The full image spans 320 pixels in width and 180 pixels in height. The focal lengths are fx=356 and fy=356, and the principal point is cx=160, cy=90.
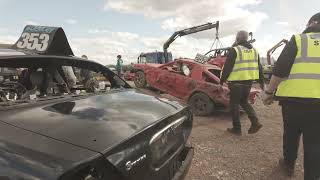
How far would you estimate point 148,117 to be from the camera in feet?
8.49

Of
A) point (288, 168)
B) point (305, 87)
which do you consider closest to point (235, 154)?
point (288, 168)

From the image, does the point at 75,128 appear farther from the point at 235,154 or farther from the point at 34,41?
the point at 235,154

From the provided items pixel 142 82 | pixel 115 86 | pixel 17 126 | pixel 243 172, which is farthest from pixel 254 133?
pixel 142 82

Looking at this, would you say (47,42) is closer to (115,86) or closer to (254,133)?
(115,86)

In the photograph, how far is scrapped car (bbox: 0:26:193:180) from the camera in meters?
1.84

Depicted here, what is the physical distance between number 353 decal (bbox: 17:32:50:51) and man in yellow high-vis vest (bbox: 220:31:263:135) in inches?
150

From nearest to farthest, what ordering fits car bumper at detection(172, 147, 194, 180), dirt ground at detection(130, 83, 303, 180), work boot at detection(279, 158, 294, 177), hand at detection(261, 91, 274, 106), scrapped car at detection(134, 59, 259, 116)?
1. car bumper at detection(172, 147, 194, 180)
2. hand at detection(261, 91, 274, 106)
3. work boot at detection(279, 158, 294, 177)
4. dirt ground at detection(130, 83, 303, 180)
5. scrapped car at detection(134, 59, 259, 116)

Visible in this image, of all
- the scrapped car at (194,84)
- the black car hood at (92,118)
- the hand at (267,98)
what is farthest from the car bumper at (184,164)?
the scrapped car at (194,84)

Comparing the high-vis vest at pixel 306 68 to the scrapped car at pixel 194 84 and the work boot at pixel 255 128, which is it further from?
the scrapped car at pixel 194 84

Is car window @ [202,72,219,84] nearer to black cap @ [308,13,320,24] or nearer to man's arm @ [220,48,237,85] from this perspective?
man's arm @ [220,48,237,85]

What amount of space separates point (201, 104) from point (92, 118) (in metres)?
6.52

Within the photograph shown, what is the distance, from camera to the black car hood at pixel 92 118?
2035 millimetres

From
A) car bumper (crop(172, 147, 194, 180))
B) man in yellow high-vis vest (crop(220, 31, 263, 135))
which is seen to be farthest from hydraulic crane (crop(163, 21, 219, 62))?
car bumper (crop(172, 147, 194, 180))

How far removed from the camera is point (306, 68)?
12.0 ft
